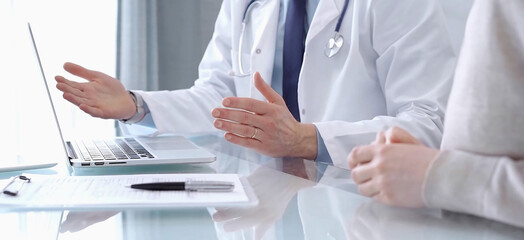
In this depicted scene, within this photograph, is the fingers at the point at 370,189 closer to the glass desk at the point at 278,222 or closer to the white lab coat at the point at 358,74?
the glass desk at the point at 278,222

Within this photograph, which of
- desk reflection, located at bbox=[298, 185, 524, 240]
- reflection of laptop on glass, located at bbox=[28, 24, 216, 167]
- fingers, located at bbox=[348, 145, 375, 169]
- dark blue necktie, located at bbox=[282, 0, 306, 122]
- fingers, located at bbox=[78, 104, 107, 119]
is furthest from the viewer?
dark blue necktie, located at bbox=[282, 0, 306, 122]

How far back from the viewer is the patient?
561mm

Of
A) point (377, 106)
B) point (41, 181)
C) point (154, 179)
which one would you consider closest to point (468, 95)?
point (154, 179)

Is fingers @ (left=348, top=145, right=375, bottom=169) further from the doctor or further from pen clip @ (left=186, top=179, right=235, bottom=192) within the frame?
the doctor

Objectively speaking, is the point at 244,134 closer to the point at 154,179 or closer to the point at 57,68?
the point at 154,179

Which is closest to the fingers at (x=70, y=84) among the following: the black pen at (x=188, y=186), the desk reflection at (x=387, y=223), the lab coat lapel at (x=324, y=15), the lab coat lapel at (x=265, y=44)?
the lab coat lapel at (x=265, y=44)

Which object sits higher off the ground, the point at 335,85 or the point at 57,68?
the point at 335,85

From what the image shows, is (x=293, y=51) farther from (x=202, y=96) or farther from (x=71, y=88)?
(x=71, y=88)

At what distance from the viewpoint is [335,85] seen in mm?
1390

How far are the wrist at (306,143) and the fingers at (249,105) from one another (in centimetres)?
8

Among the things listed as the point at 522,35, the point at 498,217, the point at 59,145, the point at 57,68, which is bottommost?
the point at 57,68

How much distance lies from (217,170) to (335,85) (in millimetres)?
Answer: 522

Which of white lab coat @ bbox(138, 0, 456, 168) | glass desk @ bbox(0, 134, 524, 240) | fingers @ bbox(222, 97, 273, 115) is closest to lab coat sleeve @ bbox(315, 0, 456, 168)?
white lab coat @ bbox(138, 0, 456, 168)

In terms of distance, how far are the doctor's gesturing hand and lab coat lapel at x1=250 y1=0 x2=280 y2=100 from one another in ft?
1.29
